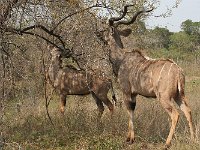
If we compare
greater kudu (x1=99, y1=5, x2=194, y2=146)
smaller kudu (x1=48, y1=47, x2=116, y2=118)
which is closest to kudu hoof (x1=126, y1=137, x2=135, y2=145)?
greater kudu (x1=99, y1=5, x2=194, y2=146)

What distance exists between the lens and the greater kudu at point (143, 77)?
718 centimetres

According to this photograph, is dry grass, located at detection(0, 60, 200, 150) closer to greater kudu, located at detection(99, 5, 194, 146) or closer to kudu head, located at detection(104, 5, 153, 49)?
greater kudu, located at detection(99, 5, 194, 146)

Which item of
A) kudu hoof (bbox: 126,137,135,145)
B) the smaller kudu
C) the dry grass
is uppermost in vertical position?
the smaller kudu

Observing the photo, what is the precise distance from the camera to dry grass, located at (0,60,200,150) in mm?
7211

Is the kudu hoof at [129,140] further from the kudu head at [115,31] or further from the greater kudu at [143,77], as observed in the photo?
the kudu head at [115,31]

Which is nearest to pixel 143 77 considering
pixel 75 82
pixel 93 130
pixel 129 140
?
pixel 129 140

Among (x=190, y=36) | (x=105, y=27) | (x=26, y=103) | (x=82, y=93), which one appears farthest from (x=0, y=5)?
(x=190, y=36)

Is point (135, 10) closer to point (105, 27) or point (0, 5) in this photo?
point (105, 27)

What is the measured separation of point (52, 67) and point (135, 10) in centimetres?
344

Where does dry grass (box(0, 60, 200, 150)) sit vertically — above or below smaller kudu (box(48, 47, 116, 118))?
below

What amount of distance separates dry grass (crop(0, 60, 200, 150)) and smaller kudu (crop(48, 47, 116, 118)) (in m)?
0.39

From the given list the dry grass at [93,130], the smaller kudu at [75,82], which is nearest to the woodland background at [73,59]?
the dry grass at [93,130]

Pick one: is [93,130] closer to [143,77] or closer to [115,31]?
[143,77]

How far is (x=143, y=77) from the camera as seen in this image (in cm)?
779
